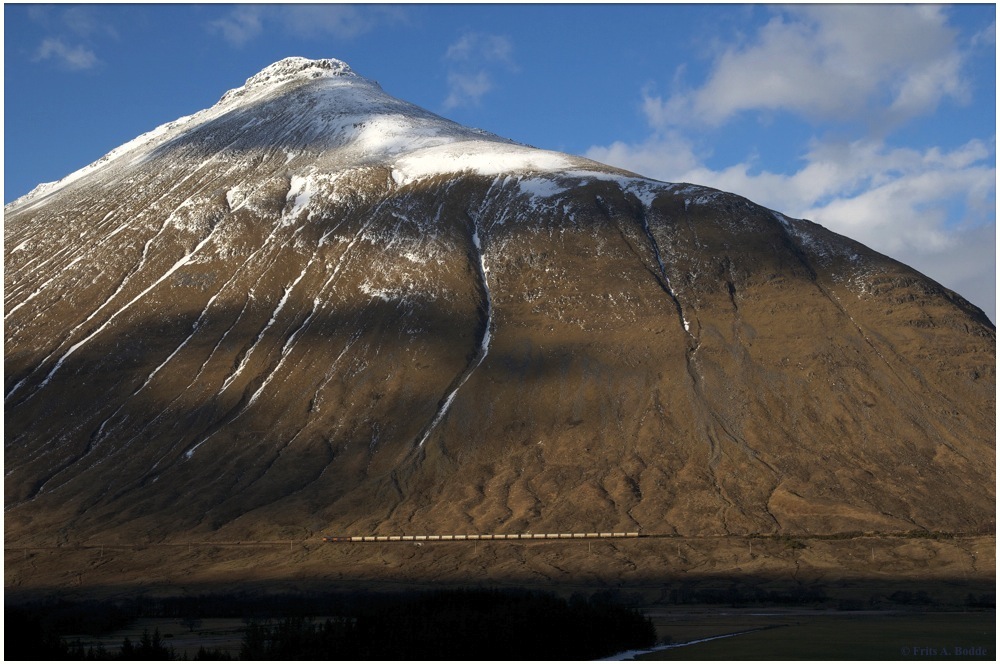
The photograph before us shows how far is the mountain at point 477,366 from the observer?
91.5 meters

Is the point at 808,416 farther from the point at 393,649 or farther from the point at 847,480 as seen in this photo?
the point at 393,649

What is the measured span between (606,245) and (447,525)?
48.6 meters

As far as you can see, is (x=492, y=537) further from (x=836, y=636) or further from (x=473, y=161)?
(x=473, y=161)

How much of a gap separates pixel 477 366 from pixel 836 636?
233ft

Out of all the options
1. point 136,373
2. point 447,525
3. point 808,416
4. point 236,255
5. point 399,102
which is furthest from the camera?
point 399,102

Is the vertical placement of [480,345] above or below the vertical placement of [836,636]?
above

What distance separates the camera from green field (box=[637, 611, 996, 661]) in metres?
34.7

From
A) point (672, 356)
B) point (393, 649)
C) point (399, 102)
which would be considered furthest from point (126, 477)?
point (399, 102)

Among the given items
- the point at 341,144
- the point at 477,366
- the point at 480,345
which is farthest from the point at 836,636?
the point at 341,144

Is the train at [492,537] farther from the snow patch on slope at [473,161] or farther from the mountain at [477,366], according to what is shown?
the snow patch on slope at [473,161]

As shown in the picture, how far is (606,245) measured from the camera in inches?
4951

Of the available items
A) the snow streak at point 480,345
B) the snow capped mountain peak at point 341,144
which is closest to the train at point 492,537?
the snow streak at point 480,345

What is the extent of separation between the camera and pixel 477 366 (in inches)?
4338

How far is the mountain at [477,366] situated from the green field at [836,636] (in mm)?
32082
